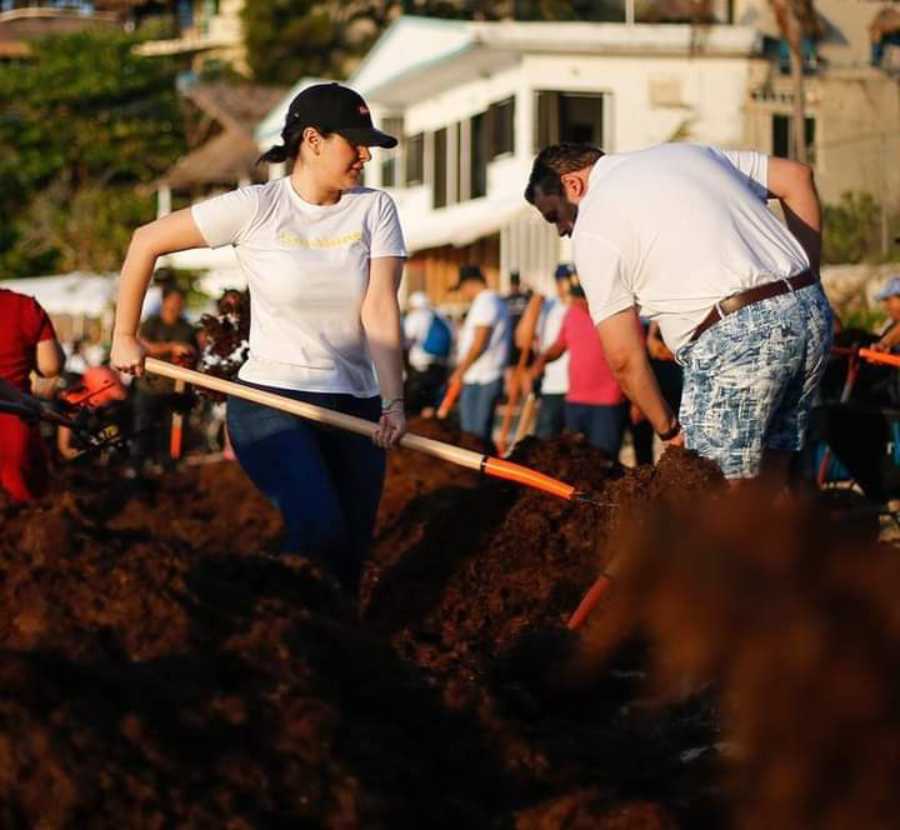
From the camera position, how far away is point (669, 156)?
6.77 m

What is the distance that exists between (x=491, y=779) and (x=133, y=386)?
52.9ft

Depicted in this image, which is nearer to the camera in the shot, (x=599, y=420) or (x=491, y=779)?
(x=491, y=779)

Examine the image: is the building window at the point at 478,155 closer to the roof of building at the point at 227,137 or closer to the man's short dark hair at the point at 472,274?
the roof of building at the point at 227,137

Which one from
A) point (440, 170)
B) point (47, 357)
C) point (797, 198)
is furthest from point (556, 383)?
point (440, 170)

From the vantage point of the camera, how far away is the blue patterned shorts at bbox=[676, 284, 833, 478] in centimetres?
664

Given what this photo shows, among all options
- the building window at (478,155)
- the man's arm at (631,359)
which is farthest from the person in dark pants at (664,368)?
the building window at (478,155)

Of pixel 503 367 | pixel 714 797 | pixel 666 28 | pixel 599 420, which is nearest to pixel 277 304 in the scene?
pixel 714 797

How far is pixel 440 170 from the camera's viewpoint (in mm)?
46406

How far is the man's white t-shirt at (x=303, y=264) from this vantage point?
24.1 ft

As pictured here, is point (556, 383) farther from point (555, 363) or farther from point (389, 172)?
point (389, 172)

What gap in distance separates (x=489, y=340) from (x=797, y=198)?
11.1 metres

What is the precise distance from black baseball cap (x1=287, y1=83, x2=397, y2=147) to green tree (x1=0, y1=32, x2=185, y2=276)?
59263mm

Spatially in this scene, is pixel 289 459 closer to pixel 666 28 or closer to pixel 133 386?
pixel 133 386

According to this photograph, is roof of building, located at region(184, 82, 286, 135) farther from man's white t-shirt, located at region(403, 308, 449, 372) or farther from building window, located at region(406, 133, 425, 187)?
man's white t-shirt, located at region(403, 308, 449, 372)
